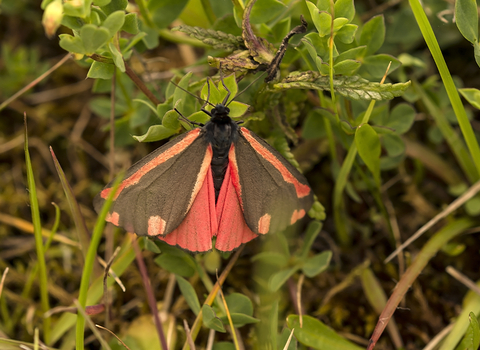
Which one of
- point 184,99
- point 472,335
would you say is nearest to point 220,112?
point 184,99

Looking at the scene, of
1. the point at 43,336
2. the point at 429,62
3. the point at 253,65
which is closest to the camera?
the point at 253,65

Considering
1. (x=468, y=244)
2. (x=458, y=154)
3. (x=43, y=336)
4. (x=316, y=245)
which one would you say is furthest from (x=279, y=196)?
(x=43, y=336)

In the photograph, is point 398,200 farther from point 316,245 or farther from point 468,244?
point 316,245

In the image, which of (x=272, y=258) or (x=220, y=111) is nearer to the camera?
(x=220, y=111)

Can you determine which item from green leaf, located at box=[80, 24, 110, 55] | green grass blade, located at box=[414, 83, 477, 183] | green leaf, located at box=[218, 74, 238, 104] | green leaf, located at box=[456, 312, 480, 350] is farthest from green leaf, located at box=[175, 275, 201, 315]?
green grass blade, located at box=[414, 83, 477, 183]

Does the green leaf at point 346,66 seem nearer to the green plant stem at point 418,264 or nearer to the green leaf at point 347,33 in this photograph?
the green leaf at point 347,33

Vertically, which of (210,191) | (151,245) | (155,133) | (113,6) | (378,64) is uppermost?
(113,6)

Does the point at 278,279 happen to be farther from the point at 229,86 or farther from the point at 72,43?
the point at 72,43
